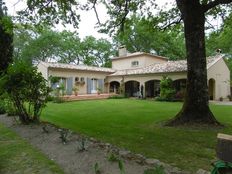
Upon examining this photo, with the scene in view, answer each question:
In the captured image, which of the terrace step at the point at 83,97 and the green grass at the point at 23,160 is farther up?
the terrace step at the point at 83,97

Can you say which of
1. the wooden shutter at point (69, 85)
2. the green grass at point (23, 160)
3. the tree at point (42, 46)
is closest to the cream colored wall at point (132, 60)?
the wooden shutter at point (69, 85)

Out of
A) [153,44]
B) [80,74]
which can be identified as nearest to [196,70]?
[80,74]

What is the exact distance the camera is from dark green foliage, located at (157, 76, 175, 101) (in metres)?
22.4

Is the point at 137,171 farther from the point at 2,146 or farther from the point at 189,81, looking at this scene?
the point at 189,81

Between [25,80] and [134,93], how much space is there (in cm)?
2208

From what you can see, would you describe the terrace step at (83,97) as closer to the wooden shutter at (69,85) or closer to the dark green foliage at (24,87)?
the wooden shutter at (69,85)

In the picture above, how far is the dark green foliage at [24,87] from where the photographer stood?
29.3 ft

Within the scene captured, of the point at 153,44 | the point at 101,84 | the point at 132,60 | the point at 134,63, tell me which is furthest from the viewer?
the point at 153,44

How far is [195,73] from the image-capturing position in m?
9.32

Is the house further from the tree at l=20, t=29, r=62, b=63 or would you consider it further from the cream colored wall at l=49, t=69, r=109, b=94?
the tree at l=20, t=29, r=62, b=63

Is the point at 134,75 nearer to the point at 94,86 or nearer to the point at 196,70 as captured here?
the point at 94,86

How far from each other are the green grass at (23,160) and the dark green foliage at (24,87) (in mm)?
2633

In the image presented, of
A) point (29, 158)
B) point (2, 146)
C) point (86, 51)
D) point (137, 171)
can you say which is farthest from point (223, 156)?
point (86, 51)

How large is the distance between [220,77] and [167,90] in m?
6.59
